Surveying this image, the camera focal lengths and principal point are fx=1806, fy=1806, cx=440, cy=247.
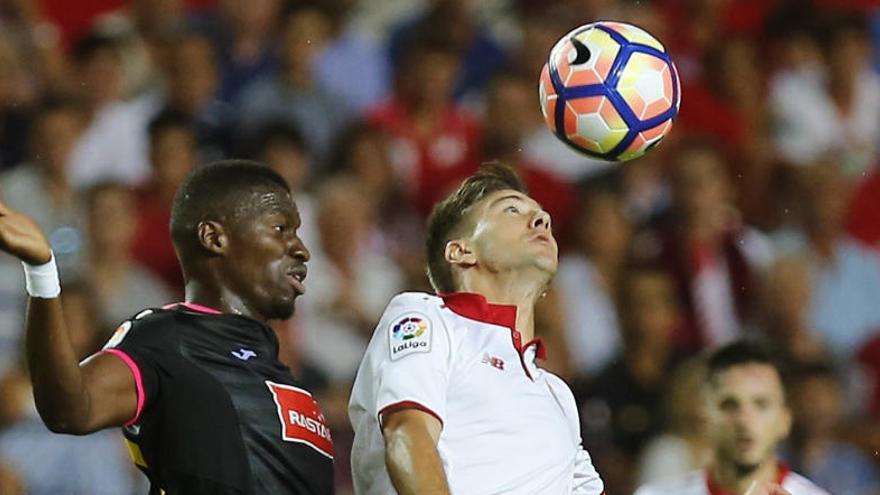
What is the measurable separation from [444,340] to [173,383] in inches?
28.3

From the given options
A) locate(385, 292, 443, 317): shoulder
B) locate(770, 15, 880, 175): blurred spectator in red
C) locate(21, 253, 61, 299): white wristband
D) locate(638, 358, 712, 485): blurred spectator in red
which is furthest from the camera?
locate(770, 15, 880, 175): blurred spectator in red

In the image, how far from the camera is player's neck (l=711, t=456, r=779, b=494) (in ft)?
19.8

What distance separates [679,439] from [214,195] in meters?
3.71

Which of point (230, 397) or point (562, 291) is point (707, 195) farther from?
point (230, 397)

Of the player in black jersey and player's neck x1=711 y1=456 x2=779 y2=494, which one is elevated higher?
the player in black jersey

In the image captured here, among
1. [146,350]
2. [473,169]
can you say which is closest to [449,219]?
[146,350]

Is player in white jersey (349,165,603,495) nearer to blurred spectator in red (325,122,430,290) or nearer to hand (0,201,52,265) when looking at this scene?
hand (0,201,52,265)

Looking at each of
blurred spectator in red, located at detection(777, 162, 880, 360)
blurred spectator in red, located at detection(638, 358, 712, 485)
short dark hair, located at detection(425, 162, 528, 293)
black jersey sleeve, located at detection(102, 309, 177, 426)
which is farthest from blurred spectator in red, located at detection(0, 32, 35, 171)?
black jersey sleeve, located at detection(102, 309, 177, 426)

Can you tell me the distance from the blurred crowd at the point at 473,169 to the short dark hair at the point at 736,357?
5.25 ft

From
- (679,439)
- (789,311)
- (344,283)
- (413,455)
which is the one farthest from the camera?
(789,311)

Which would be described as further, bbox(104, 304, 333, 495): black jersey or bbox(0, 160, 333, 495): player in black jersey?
bbox(104, 304, 333, 495): black jersey

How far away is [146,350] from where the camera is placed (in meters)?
4.57

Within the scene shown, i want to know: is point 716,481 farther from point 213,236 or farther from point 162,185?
point 162,185

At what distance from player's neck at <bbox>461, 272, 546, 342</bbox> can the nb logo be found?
624mm
